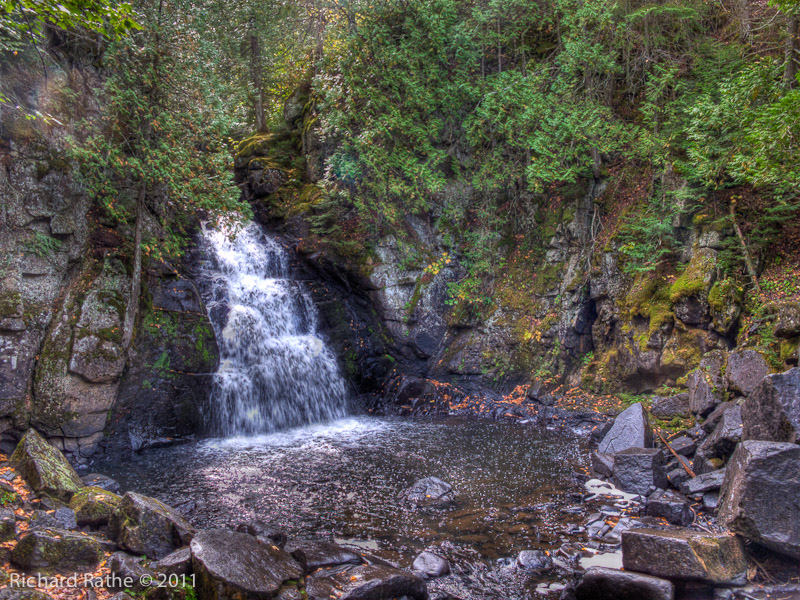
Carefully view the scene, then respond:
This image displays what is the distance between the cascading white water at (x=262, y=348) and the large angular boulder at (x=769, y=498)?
28.7ft

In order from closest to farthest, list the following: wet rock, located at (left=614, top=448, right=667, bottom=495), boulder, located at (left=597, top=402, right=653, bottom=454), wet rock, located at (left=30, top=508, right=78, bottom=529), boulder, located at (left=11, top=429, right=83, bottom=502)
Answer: wet rock, located at (left=30, top=508, right=78, bottom=529) < boulder, located at (left=11, top=429, right=83, bottom=502) < wet rock, located at (left=614, top=448, right=667, bottom=495) < boulder, located at (left=597, top=402, right=653, bottom=454)

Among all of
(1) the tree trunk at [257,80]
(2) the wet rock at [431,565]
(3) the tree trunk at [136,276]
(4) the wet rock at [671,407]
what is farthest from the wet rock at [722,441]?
(1) the tree trunk at [257,80]

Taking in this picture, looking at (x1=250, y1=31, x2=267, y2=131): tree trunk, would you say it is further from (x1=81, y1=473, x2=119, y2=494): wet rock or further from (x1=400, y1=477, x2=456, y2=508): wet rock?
(x1=400, y1=477, x2=456, y2=508): wet rock

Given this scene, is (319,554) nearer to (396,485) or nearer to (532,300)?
(396,485)

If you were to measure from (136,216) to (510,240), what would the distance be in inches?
384

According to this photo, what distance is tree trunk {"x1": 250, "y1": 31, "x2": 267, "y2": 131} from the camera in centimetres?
1759

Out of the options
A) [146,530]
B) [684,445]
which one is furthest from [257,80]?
[684,445]

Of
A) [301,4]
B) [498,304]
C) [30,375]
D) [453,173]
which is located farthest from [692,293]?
[301,4]

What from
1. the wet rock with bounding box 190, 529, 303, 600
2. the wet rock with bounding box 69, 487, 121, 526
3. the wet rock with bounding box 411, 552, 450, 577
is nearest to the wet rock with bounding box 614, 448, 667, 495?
the wet rock with bounding box 411, 552, 450, 577

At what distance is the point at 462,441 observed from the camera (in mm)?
9164

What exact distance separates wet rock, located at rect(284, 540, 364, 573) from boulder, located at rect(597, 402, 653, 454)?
467 cm

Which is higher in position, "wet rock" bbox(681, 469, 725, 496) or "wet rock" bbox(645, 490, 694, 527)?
"wet rock" bbox(681, 469, 725, 496)

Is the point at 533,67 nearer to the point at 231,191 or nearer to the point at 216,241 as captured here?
the point at 231,191

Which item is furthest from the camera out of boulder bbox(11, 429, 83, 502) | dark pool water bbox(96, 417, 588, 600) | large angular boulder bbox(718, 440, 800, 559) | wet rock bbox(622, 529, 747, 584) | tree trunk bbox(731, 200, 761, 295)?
tree trunk bbox(731, 200, 761, 295)
